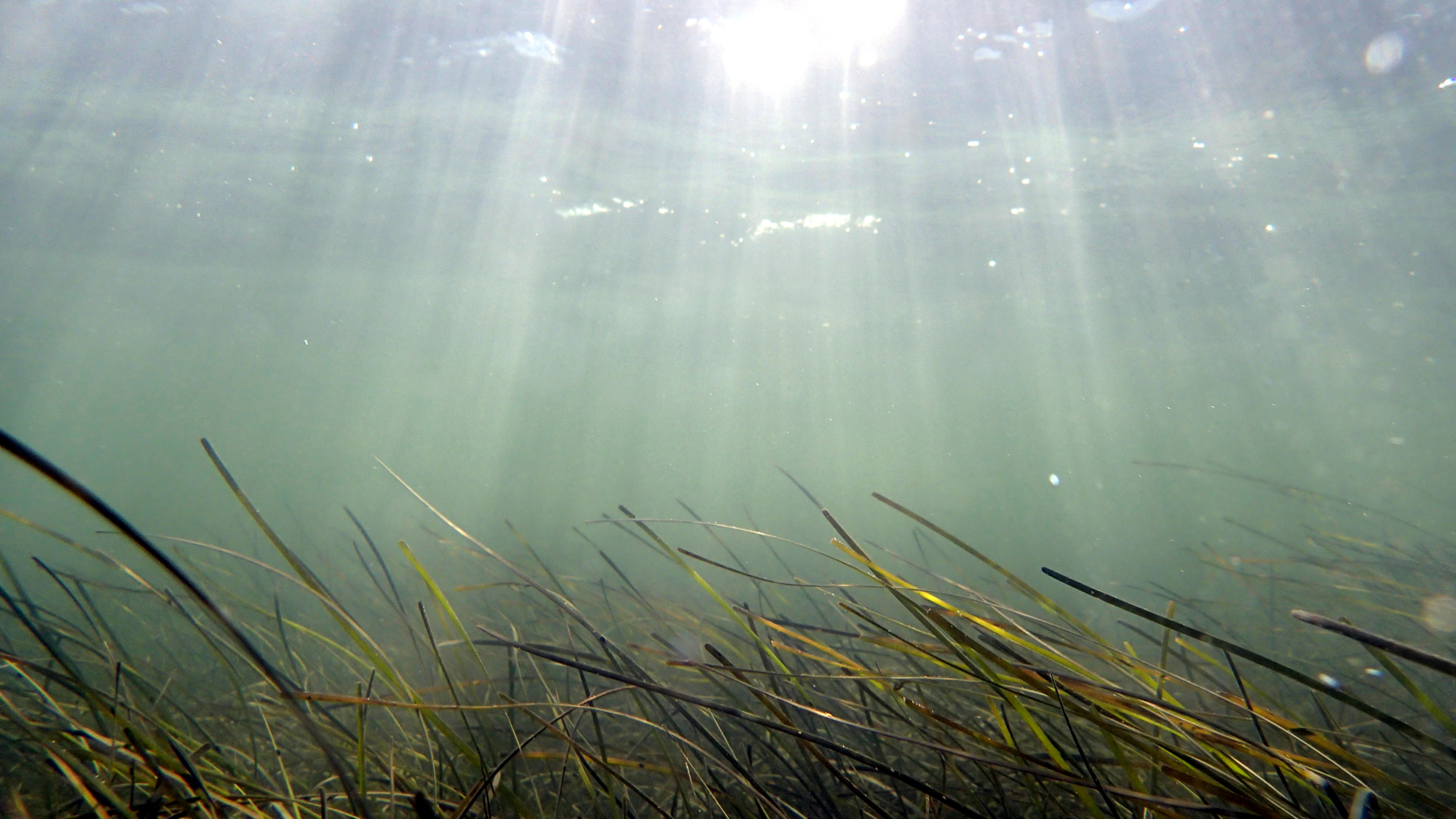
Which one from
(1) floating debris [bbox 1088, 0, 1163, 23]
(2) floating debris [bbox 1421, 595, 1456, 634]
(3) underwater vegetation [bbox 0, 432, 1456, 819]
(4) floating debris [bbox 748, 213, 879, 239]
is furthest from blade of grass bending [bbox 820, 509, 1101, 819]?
(4) floating debris [bbox 748, 213, 879, 239]

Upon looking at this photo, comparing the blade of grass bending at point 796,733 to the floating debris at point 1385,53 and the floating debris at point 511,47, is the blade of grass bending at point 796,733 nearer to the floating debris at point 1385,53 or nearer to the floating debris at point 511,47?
the floating debris at point 511,47

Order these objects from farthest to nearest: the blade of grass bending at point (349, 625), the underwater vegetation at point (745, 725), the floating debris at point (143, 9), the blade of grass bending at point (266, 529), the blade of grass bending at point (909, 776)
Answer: the floating debris at point (143, 9) → the blade of grass bending at point (349, 625) → the blade of grass bending at point (266, 529) → the underwater vegetation at point (745, 725) → the blade of grass bending at point (909, 776)

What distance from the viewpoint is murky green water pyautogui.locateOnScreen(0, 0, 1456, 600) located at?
10.6 meters

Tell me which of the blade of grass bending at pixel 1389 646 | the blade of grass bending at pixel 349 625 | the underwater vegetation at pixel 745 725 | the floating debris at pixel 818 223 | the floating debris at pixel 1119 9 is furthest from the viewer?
the floating debris at pixel 818 223

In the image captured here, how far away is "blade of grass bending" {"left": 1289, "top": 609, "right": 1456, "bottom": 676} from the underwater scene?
0.6 inches

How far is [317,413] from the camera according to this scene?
56.7m

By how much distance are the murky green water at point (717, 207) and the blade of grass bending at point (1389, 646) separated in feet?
3.82

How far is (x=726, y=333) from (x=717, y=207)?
41.2 ft

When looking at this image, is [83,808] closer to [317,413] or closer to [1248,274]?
[1248,274]

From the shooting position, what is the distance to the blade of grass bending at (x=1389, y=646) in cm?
87

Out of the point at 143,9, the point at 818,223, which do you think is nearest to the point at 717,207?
the point at 818,223

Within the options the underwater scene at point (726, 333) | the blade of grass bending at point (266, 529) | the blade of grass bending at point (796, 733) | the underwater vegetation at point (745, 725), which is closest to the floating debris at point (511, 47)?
the underwater scene at point (726, 333)

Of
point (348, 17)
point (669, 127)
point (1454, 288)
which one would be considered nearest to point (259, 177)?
point (348, 17)

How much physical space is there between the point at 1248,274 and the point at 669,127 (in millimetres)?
19390
